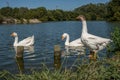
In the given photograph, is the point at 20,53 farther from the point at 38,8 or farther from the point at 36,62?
the point at 38,8

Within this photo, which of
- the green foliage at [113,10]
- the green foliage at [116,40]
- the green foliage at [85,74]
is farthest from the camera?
the green foliage at [113,10]

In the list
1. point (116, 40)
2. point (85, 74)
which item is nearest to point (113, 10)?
point (116, 40)

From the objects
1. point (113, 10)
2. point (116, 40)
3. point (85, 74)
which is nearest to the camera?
point (85, 74)

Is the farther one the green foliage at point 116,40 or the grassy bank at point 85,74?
the green foliage at point 116,40

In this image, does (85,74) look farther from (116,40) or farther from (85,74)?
(116,40)

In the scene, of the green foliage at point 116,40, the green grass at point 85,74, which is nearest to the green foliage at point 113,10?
the green foliage at point 116,40

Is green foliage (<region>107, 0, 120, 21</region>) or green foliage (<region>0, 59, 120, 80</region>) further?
green foliage (<region>107, 0, 120, 21</region>)

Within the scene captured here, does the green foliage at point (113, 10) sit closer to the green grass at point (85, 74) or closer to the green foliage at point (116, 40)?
the green foliage at point (116, 40)

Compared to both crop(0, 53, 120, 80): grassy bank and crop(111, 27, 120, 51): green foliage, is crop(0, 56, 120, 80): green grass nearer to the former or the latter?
crop(0, 53, 120, 80): grassy bank

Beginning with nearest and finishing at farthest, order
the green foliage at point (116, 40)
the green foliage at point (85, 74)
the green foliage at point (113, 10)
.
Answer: the green foliage at point (85, 74) < the green foliage at point (116, 40) < the green foliage at point (113, 10)

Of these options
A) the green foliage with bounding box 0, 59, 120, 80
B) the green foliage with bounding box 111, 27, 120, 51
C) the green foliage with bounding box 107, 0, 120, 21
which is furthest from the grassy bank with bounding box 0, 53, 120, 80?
the green foliage with bounding box 107, 0, 120, 21

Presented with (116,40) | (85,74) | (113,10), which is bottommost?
(113,10)

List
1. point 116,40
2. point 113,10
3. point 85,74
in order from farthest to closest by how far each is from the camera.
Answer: point 113,10 → point 116,40 → point 85,74

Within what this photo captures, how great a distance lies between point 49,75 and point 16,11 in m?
153
